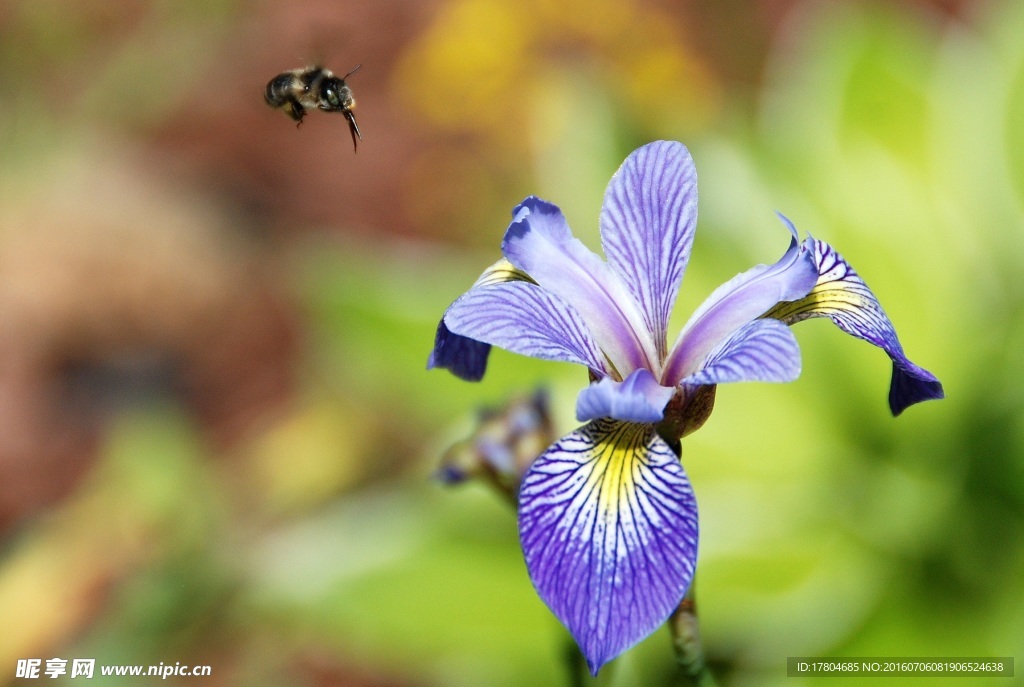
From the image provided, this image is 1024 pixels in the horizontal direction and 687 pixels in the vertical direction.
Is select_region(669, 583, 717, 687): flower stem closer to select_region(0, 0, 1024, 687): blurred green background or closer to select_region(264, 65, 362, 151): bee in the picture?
select_region(0, 0, 1024, 687): blurred green background

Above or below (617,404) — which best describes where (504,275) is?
above

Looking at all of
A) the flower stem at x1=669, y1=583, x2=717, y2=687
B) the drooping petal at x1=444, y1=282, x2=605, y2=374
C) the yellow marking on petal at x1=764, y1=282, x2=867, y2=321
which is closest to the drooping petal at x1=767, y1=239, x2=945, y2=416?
the yellow marking on petal at x1=764, y1=282, x2=867, y2=321

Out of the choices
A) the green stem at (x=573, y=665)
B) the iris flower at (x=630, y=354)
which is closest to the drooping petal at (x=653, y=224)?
the iris flower at (x=630, y=354)

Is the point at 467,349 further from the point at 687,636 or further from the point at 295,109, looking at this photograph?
the point at 295,109

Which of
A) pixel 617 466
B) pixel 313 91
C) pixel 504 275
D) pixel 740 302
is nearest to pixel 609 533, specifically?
pixel 617 466

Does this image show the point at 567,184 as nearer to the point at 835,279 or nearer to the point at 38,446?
the point at 835,279

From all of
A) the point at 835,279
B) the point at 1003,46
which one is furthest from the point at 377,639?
the point at 1003,46
